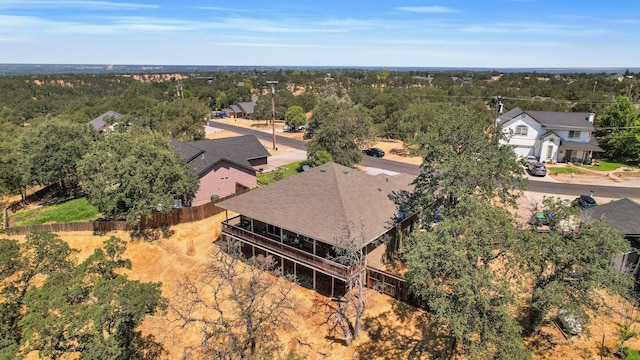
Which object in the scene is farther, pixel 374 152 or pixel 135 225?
pixel 374 152

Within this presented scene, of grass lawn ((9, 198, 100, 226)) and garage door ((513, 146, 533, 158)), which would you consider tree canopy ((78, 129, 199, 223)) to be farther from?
garage door ((513, 146, 533, 158))

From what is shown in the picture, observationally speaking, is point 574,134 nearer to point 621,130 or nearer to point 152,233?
point 621,130

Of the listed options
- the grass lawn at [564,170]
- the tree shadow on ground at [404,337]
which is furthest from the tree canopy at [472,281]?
the grass lawn at [564,170]

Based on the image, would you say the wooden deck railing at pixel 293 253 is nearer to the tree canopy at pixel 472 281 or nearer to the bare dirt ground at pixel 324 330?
the bare dirt ground at pixel 324 330

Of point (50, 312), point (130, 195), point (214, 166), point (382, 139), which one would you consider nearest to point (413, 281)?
point (50, 312)

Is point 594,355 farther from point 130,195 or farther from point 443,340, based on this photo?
point 130,195

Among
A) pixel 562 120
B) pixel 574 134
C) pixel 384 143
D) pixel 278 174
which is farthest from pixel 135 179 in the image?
pixel 562 120
